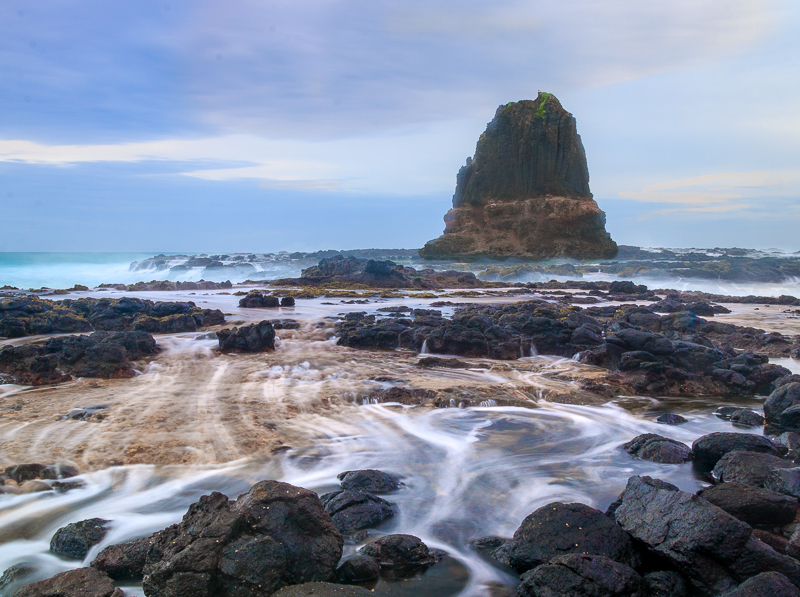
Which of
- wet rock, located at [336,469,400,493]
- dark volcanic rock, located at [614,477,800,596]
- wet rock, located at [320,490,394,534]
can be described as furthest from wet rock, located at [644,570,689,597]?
wet rock, located at [336,469,400,493]

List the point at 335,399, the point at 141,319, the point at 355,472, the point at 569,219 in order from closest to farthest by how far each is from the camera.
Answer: the point at 355,472 → the point at 335,399 → the point at 141,319 → the point at 569,219

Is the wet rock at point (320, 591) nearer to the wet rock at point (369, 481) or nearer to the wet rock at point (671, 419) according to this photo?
the wet rock at point (369, 481)

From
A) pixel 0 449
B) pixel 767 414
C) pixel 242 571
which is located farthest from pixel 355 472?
pixel 767 414

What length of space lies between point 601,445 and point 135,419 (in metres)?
5.88

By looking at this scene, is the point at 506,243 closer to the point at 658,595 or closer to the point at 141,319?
the point at 141,319

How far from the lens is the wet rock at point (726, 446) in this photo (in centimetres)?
517

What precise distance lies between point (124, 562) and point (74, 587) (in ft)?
1.02

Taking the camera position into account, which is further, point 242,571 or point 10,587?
point 10,587

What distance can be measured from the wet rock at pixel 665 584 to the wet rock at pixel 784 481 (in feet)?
5.59

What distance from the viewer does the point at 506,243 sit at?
2010 inches

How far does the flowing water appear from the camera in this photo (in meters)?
4.38

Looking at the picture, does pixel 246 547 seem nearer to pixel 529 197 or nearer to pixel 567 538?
pixel 567 538

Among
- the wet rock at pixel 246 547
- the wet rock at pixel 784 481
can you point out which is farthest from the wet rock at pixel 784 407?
the wet rock at pixel 246 547

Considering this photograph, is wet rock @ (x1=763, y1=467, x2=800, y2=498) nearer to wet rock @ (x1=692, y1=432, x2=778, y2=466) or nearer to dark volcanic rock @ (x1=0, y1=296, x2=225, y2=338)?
wet rock @ (x1=692, y1=432, x2=778, y2=466)
